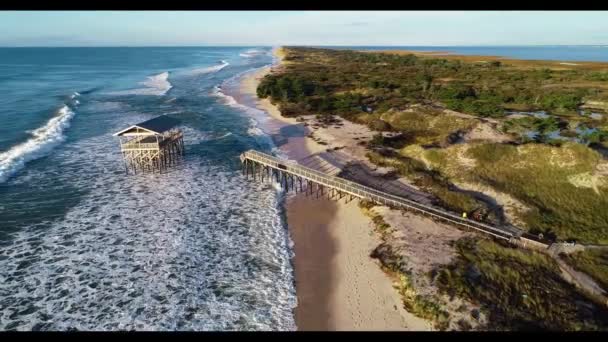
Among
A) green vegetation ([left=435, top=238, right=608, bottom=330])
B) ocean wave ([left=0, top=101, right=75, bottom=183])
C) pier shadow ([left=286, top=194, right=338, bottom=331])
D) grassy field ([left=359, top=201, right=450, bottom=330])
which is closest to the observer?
green vegetation ([left=435, top=238, right=608, bottom=330])

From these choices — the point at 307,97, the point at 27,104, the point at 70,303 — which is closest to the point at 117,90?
the point at 27,104

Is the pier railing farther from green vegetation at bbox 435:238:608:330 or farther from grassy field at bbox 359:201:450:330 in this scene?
green vegetation at bbox 435:238:608:330

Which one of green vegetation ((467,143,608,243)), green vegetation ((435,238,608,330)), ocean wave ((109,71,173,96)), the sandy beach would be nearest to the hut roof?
the sandy beach

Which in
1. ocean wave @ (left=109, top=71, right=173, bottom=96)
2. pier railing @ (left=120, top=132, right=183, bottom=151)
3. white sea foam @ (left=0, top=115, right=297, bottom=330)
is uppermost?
ocean wave @ (left=109, top=71, right=173, bottom=96)

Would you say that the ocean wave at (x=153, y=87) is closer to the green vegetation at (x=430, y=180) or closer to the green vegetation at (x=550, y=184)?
the green vegetation at (x=430, y=180)

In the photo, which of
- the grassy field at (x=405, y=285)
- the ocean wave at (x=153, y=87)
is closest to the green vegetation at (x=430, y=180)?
the grassy field at (x=405, y=285)

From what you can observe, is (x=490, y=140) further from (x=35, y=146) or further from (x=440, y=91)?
(x=35, y=146)
